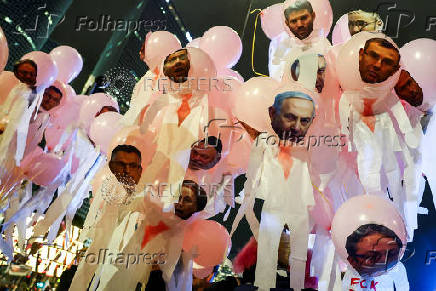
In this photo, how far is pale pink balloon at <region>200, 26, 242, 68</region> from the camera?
1965 millimetres

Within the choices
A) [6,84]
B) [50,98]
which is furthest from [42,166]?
[6,84]

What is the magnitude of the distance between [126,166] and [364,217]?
0.94 metres

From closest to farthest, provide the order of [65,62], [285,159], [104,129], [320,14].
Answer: [285,159]
[320,14]
[104,129]
[65,62]

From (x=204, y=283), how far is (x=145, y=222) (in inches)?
19.6

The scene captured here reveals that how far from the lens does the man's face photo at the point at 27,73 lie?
2105 millimetres

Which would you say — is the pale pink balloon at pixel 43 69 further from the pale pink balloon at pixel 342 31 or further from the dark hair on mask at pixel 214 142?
the pale pink balloon at pixel 342 31

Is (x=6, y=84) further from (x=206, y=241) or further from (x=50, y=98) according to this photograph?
(x=206, y=241)

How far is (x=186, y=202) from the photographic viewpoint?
60.1 inches

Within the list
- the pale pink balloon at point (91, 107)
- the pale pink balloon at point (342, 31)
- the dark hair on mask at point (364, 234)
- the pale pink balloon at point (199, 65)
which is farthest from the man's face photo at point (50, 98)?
the dark hair on mask at point (364, 234)

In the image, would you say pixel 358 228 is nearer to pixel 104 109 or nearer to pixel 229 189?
pixel 229 189

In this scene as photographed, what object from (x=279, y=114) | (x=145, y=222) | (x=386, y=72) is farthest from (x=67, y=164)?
(x=386, y=72)

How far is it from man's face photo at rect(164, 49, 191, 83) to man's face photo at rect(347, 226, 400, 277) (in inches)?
37.6

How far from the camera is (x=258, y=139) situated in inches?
60.5

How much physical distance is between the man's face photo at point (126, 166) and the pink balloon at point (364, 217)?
814 mm
